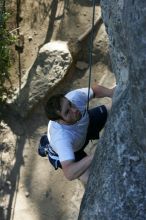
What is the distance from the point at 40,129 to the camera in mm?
5016

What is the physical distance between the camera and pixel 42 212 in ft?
15.8

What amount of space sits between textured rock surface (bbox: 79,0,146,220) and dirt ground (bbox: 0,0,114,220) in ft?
6.09

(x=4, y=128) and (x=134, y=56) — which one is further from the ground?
(x=134, y=56)

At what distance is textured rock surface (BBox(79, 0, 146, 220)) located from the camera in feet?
6.78

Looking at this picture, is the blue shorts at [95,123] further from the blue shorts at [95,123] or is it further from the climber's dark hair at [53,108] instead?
the climber's dark hair at [53,108]

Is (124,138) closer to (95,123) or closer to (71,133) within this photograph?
(71,133)

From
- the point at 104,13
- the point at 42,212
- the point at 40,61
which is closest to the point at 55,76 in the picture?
the point at 40,61

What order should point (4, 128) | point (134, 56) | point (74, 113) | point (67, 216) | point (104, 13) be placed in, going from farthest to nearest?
point (4, 128), point (67, 216), point (74, 113), point (104, 13), point (134, 56)

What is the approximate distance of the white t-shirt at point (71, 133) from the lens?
3156 mm

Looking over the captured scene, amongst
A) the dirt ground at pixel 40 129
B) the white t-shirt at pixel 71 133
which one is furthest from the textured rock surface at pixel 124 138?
the dirt ground at pixel 40 129

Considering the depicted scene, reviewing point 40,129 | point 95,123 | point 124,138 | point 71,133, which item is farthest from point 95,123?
point 40,129

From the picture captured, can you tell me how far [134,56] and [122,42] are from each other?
0.54 metres

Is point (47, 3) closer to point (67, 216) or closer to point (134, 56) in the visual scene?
point (67, 216)


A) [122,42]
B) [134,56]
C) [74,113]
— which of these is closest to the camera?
[134,56]
